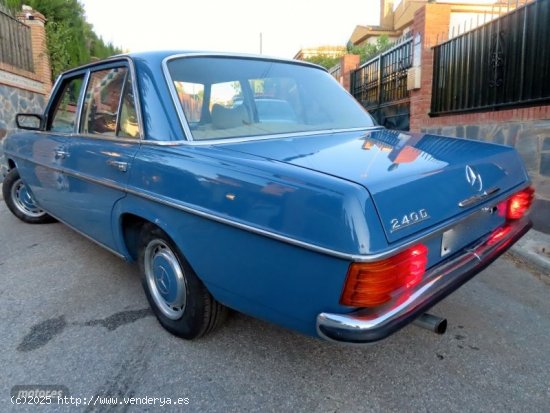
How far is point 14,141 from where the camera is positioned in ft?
15.0

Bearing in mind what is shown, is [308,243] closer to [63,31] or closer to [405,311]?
[405,311]

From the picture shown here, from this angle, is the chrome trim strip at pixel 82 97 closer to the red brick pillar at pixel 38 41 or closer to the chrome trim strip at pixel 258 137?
the chrome trim strip at pixel 258 137

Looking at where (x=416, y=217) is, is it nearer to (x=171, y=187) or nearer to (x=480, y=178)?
(x=480, y=178)

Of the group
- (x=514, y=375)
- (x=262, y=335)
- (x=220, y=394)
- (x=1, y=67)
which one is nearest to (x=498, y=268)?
(x=514, y=375)

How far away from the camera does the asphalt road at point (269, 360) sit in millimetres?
2088

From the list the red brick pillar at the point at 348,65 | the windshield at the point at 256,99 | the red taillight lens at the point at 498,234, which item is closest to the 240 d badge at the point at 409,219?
the red taillight lens at the point at 498,234

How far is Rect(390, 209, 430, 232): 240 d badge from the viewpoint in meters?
1.64

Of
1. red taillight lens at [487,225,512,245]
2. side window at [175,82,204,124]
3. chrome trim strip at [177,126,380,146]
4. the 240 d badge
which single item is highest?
side window at [175,82,204,124]

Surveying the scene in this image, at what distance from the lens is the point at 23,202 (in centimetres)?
520

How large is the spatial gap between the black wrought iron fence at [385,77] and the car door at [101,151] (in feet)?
20.5

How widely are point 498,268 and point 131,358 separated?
10.5 ft

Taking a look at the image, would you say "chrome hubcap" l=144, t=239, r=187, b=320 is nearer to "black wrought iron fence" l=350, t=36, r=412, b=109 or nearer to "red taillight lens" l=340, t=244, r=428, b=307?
"red taillight lens" l=340, t=244, r=428, b=307

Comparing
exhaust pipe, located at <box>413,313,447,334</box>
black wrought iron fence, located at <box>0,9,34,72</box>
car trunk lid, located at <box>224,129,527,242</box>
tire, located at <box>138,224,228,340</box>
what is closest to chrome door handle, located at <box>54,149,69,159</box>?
tire, located at <box>138,224,228,340</box>

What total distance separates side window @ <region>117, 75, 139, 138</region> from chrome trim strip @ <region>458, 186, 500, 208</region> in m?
1.81
